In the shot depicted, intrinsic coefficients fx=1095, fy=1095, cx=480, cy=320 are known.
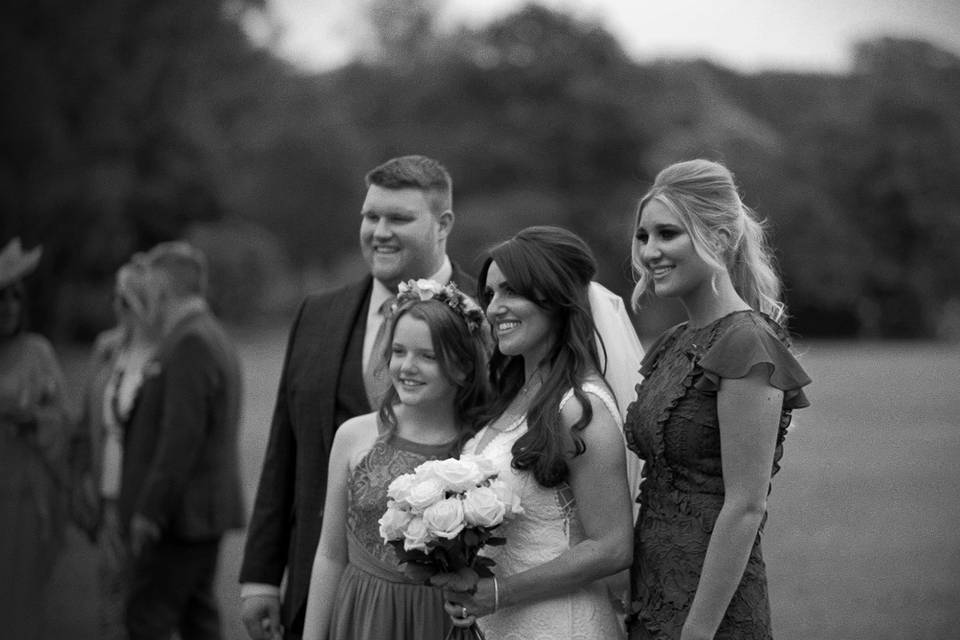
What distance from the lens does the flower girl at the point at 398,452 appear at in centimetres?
378

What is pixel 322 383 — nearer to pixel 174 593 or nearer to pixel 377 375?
pixel 377 375

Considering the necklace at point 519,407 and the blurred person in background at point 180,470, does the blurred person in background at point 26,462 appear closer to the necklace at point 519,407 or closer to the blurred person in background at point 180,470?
the blurred person in background at point 180,470

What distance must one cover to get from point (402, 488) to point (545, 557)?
20.9 inches

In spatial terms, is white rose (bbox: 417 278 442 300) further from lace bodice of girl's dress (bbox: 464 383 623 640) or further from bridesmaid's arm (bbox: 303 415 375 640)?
lace bodice of girl's dress (bbox: 464 383 623 640)

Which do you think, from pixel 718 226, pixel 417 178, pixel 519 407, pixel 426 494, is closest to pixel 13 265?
pixel 417 178

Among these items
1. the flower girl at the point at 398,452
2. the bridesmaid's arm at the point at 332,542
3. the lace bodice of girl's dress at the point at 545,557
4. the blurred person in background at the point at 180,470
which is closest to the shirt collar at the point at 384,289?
the flower girl at the point at 398,452

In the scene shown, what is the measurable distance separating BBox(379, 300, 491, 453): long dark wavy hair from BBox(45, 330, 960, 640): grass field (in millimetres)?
1717

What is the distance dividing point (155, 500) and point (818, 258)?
46.1 metres

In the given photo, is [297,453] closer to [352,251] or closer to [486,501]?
[486,501]

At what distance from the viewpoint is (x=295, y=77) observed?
218 ft

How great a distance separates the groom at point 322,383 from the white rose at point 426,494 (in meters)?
1.21

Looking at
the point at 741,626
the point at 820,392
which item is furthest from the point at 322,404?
the point at 820,392

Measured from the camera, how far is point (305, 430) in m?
4.54

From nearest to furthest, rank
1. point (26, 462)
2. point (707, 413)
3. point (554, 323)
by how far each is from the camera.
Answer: point (707, 413), point (554, 323), point (26, 462)
